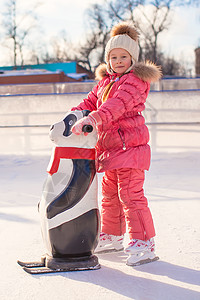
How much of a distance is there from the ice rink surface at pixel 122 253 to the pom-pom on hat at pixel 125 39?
1.03 meters

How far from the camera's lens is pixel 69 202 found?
1.75m

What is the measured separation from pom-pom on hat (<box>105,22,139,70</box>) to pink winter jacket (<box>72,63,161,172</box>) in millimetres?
90

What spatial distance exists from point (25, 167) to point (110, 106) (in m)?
3.22

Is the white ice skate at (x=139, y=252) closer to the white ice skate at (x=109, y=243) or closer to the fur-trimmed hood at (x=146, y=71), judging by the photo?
the white ice skate at (x=109, y=243)

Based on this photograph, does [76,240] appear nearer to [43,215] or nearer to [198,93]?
[43,215]

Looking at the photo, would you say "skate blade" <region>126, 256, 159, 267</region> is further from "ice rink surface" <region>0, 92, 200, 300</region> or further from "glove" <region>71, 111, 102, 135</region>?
"glove" <region>71, 111, 102, 135</region>

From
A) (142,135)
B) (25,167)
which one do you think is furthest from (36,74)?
(142,135)

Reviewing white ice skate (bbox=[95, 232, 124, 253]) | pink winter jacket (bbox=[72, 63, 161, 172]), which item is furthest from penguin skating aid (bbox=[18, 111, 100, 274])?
white ice skate (bbox=[95, 232, 124, 253])

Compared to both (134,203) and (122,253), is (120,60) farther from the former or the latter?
(122,253)

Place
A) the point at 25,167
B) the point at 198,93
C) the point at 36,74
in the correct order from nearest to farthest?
the point at 25,167
the point at 198,93
the point at 36,74

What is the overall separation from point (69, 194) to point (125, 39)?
0.82 metres

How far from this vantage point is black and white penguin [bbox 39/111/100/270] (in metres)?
1.75

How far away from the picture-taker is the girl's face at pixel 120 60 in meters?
1.95

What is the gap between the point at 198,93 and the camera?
647 cm
